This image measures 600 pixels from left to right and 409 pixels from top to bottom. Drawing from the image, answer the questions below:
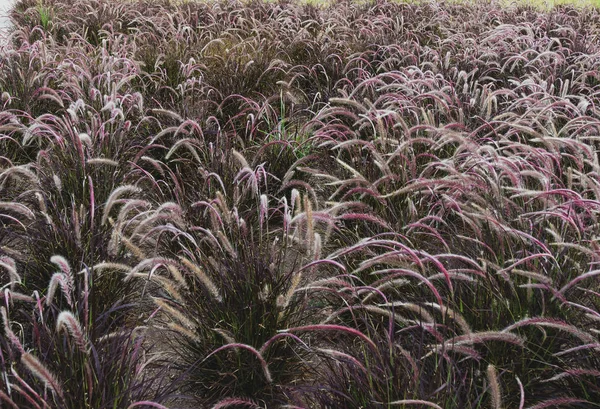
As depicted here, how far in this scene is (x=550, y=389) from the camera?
2402mm

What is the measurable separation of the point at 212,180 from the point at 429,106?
2062 millimetres

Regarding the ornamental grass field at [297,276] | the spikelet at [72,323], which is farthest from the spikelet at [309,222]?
the spikelet at [72,323]

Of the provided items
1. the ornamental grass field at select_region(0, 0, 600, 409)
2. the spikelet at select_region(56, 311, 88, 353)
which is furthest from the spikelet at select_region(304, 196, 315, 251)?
the spikelet at select_region(56, 311, 88, 353)

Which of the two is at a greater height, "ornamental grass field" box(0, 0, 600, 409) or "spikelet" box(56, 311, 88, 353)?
"spikelet" box(56, 311, 88, 353)

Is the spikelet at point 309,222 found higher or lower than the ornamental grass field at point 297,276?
higher

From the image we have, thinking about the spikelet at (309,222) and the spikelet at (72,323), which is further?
the spikelet at (309,222)

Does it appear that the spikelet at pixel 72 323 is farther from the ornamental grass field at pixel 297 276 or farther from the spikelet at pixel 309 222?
the spikelet at pixel 309 222

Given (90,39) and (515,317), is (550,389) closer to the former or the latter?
(515,317)

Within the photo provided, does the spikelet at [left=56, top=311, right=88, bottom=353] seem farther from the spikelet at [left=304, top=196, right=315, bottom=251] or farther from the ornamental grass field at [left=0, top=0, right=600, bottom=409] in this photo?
the spikelet at [left=304, top=196, right=315, bottom=251]

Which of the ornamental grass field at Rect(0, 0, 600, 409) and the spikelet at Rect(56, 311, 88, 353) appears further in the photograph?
the ornamental grass field at Rect(0, 0, 600, 409)

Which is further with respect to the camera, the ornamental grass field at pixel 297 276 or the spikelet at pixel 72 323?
the ornamental grass field at pixel 297 276

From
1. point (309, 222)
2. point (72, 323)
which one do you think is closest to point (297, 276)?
point (309, 222)

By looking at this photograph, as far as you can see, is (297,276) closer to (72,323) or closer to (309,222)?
(309,222)

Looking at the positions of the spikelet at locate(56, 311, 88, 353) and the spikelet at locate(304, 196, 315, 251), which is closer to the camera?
the spikelet at locate(56, 311, 88, 353)
